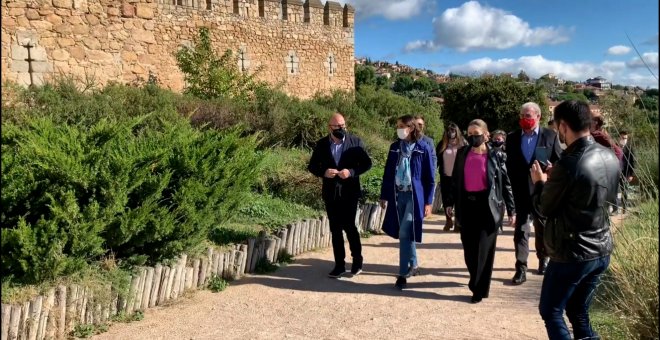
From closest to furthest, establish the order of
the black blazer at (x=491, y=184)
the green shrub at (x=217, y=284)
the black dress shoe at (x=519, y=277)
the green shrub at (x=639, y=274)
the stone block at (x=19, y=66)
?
the green shrub at (x=639, y=274)
the black blazer at (x=491, y=184)
the green shrub at (x=217, y=284)
the black dress shoe at (x=519, y=277)
the stone block at (x=19, y=66)

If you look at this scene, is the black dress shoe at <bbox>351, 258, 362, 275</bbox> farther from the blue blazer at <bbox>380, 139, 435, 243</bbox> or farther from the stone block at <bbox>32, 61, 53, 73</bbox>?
the stone block at <bbox>32, 61, 53, 73</bbox>

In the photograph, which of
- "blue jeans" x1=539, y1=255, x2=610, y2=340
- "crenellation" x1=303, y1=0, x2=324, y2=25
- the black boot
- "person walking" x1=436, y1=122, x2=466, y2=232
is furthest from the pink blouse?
"crenellation" x1=303, y1=0, x2=324, y2=25

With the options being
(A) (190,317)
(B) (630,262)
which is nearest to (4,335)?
(A) (190,317)

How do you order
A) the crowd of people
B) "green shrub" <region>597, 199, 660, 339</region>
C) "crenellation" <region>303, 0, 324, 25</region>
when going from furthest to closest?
"crenellation" <region>303, 0, 324, 25</region>, the crowd of people, "green shrub" <region>597, 199, 660, 339</region>

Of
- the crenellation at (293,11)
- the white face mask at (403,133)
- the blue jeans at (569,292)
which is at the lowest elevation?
the blue jeans at (569,292)

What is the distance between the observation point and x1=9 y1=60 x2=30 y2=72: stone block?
9969mm

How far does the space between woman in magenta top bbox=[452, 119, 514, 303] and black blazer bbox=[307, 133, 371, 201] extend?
1.06 metres

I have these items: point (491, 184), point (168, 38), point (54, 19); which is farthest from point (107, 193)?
point (168, 38)

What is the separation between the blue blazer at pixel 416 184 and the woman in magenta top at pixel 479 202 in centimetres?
40

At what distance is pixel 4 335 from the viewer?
344 centimetres

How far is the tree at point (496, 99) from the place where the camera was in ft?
62.5

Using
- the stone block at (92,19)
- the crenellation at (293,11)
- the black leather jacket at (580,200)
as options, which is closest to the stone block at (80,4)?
the stone block at (92,19)

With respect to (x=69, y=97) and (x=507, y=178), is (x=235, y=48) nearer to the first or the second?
(x=69, y=97)

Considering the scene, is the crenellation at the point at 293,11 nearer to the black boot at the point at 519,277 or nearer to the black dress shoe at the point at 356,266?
the black dress shoe at the point at 356,266
